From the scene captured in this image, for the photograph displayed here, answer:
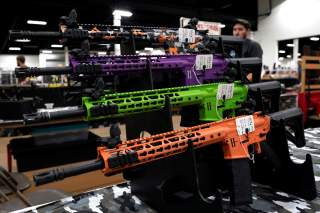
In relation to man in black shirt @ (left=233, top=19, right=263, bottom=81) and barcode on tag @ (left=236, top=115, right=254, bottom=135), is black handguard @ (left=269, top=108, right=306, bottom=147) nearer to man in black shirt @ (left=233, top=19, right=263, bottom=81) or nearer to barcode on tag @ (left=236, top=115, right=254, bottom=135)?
barcode on tag @ (left=236, top=115, right=254, bottom=135)

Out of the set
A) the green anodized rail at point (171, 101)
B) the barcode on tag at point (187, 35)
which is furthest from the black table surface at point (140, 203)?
the barcode on tag at point (187, 35)

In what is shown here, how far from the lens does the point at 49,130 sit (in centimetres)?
307

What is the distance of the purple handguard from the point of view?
84cm

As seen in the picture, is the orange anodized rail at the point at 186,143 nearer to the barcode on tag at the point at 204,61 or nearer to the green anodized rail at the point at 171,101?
the green anodized rail at the point at 171,101

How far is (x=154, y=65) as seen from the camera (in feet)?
3.23

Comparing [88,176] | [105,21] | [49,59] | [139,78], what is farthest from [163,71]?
[49,59]

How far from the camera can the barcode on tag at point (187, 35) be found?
1108mm

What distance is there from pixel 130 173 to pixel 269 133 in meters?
0.54

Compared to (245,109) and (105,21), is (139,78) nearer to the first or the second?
(245,109)

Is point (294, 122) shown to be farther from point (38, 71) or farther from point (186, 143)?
point (38, 71)

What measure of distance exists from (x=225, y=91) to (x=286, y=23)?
897cm

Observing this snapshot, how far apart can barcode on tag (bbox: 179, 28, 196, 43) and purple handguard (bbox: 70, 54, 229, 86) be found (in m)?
0.08

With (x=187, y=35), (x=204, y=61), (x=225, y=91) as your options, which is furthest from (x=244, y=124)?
(x=187, y=35)

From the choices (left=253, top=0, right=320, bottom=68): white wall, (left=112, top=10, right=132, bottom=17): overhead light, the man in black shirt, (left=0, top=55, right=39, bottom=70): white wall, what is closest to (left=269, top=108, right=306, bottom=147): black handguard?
the man in black shirt
